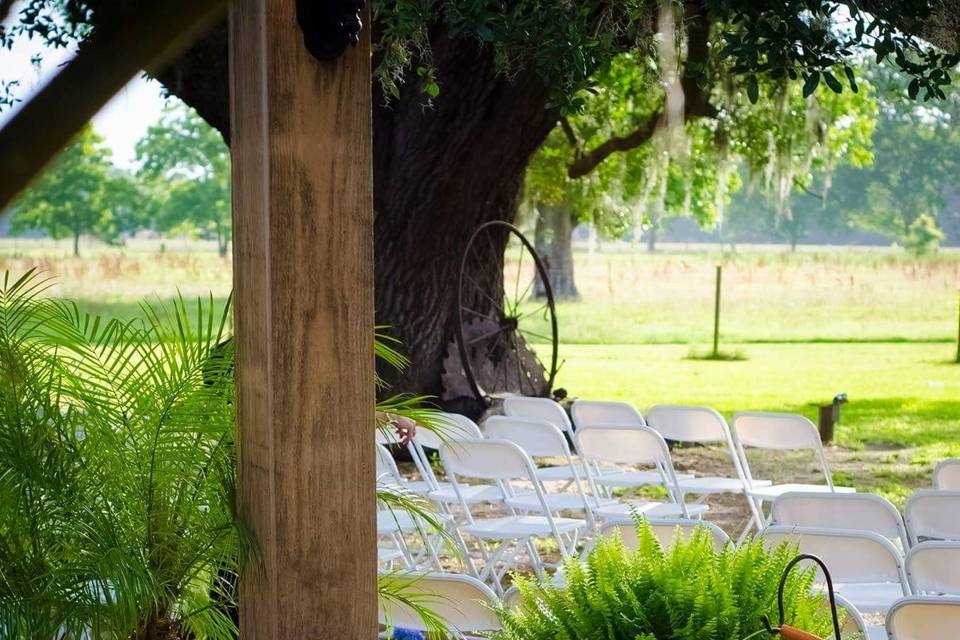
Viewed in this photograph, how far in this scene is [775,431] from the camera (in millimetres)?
6008

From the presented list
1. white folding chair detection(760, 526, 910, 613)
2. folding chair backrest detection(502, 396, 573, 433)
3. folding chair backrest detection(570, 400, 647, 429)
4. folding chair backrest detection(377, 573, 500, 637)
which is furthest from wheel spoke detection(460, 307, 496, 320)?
folding chair backrest detection(377, 573, 500, 637)

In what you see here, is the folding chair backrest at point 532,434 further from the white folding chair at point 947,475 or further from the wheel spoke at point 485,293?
the wheel spoke at point 485,293

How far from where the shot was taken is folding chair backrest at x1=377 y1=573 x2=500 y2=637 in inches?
122

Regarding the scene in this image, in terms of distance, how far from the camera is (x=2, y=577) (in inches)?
105

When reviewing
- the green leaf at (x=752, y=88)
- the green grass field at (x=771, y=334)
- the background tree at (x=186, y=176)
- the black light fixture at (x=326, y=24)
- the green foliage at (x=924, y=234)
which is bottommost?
the green grass field at (x=771, y=334)

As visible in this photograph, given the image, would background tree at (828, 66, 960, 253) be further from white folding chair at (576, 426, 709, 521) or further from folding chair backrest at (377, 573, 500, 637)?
folding chair backrest at (377, 573, 500, 637)

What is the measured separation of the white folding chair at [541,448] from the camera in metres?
5.36

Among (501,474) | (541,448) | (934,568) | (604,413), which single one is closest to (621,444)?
(541,448)

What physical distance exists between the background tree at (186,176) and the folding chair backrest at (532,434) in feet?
83.6

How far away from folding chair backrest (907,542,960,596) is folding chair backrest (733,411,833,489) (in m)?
2.56

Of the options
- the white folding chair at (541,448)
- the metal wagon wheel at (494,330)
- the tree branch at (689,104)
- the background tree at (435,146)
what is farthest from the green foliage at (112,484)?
the metal wagon wheel at (494,330)

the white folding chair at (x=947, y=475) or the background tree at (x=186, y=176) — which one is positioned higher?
the background tree at (x=186, y=176)

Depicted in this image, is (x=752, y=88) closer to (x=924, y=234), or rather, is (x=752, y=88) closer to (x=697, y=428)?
(x=697, y=428)

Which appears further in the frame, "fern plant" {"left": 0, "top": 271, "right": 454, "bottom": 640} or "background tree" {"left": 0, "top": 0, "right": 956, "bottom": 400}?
"background tree" {"left": 0, "top": 0, "right": 956, "bottom": 400}
